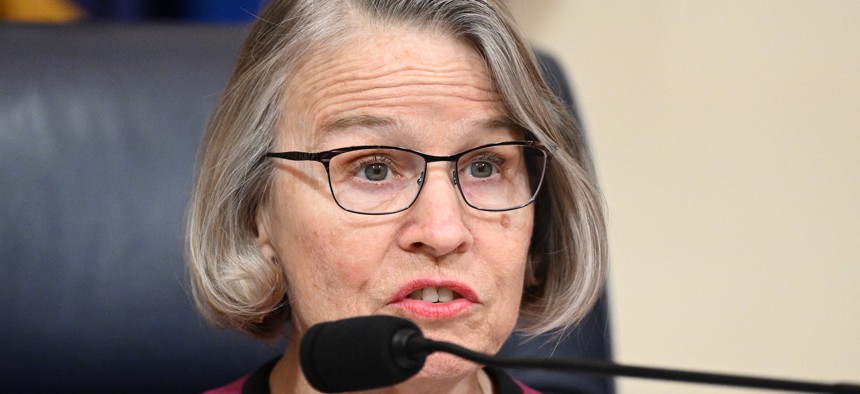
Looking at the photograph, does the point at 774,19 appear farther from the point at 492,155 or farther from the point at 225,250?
→ the point at 225,250

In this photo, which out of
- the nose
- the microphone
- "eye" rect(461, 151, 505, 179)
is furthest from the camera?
"eye" rect(461, 151, 505, 179)

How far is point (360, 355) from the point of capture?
2.76ft

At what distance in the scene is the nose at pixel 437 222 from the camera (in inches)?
45.0

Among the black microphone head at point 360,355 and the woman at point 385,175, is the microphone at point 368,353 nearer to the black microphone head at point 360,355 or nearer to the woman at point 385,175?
the black microphone head at point 360,355

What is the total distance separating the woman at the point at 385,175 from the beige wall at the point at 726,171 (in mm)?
969

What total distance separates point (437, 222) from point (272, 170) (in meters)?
0.25

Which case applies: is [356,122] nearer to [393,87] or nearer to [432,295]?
[393,87]

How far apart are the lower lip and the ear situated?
9.4 inches

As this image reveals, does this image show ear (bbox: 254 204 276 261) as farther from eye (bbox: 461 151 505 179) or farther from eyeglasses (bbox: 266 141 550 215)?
eye (bbox: 461 151 505 179)

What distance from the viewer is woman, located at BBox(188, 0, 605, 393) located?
118 centimetres

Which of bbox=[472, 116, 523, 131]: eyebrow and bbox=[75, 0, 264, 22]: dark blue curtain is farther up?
bbox=[75, 0, 264, 22]: dark blue curtain

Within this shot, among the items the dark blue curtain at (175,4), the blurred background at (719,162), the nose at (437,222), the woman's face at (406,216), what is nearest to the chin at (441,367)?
the woman's face at (406,216)

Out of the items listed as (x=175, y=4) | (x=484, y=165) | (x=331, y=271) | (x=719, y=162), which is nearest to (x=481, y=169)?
(x=484, y=165)

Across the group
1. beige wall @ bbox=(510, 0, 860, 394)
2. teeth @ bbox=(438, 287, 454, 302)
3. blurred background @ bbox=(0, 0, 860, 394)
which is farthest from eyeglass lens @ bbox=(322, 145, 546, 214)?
beige wall @ bbox=(510, 0, 860, 394)
